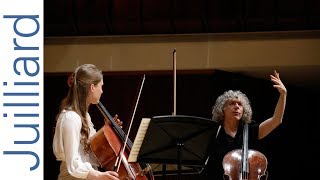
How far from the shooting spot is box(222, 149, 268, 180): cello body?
172 inches

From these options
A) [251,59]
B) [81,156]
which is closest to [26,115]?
[81,156]

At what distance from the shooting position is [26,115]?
13.4 ft

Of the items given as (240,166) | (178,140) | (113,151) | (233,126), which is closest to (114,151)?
(113,151)

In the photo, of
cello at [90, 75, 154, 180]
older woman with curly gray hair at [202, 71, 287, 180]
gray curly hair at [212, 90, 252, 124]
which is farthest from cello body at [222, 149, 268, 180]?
cello at [90, 75, 154, 180]

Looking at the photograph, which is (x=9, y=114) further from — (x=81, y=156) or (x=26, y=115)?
(x=81, y=156)

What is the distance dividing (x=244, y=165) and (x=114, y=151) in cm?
100

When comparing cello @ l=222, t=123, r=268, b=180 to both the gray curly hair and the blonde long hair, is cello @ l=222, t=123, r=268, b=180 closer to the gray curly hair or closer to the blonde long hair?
the gray curly hair

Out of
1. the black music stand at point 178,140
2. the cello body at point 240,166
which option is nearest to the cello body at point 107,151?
the black music stand at point 178,140

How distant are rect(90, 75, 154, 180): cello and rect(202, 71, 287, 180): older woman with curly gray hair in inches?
31.6

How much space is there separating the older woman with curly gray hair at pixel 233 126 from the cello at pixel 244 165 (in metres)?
0.19

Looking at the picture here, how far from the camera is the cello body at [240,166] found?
4.37 meters

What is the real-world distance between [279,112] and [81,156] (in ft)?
5.11

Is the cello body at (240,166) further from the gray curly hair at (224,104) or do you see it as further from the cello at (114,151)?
the cello at (114,151)

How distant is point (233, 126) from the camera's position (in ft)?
15.7
